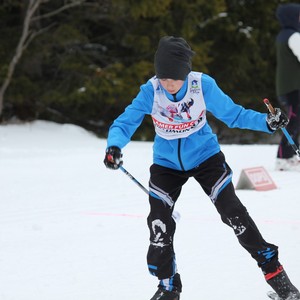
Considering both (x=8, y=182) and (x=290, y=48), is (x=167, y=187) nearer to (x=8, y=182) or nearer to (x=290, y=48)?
(x=8, y=182)

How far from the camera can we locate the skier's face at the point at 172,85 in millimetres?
3418

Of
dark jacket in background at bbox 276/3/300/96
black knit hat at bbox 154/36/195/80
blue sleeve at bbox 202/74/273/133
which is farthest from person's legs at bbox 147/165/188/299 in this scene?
dark jacket in background at bbox 276/3/300/96

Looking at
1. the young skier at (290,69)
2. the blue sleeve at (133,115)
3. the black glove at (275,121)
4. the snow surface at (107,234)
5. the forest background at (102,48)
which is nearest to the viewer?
the black glove at (275,121)

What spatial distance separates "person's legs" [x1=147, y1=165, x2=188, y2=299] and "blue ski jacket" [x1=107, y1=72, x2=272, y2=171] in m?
0.08

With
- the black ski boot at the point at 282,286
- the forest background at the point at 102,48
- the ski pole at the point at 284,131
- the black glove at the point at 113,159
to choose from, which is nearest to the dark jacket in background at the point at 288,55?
the ski pole at the point at 284,131

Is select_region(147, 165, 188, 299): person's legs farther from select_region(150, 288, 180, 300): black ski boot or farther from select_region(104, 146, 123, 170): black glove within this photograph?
select_region(104, 146, 123, 170): black glove

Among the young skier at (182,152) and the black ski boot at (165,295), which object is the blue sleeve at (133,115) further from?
the black ski boot at (165,295)

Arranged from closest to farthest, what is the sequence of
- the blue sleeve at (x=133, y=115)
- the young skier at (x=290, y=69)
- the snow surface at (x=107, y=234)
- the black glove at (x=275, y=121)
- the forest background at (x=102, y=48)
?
the black glove at (x=275, y=121) < the blue sleeve at (x=133, y=115) < the snow surface at (x=107, y=234) < the young skier at (x=290, y=69) < the forest background at (x=102, y=48)

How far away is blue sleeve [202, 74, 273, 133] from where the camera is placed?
3414 mm

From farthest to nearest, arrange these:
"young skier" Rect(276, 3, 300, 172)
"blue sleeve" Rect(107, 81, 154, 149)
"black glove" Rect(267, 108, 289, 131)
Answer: "young skier" Rect(276, 3, 300, 172), "blue sleeve" Rect(107, 81, 154, 149), "black glove" Rect(267, 108, 289, 131)

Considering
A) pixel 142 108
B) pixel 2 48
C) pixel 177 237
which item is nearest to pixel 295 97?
pixel 177 237

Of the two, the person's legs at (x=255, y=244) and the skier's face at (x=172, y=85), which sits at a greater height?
the skier's face at (x=172, y=85)

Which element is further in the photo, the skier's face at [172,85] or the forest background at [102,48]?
the forest background at [102,48]

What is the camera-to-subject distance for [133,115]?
354 cm
